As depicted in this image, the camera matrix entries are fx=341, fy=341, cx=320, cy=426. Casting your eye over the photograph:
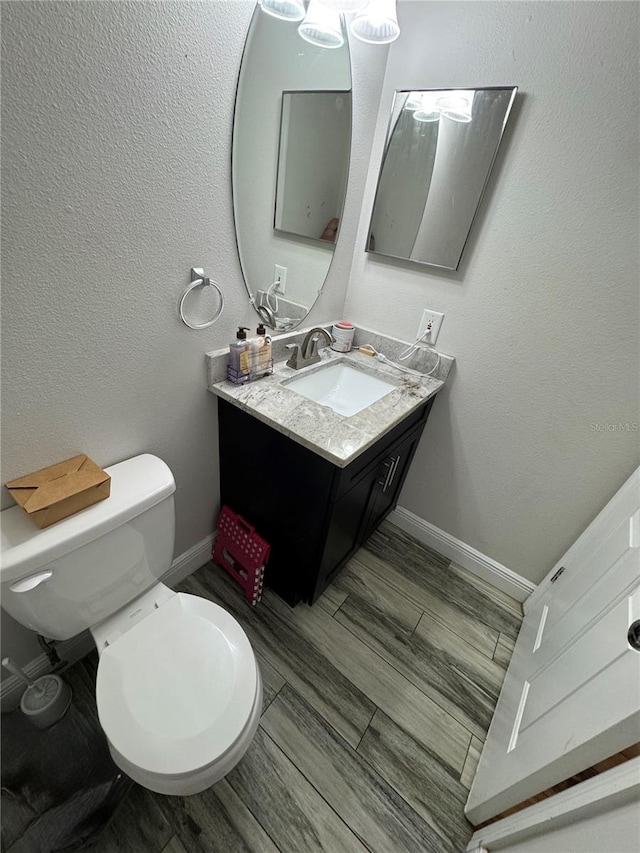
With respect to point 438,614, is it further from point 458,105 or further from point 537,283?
point 458,105

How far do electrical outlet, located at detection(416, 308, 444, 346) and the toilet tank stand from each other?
114cm

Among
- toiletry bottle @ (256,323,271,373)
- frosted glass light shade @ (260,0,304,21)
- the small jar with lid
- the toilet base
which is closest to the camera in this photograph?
the toilet base

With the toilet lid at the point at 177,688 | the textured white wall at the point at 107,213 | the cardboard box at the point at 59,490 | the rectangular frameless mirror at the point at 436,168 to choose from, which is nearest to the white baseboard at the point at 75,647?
the textured white wall at the point at 107,213

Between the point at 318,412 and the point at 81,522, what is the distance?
2.31ft

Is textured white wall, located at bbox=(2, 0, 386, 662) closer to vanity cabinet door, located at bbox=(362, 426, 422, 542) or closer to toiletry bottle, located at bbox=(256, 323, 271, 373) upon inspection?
toiletry bottle, located at bbox=(256, 323, 271, 373)

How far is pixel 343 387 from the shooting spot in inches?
60.6

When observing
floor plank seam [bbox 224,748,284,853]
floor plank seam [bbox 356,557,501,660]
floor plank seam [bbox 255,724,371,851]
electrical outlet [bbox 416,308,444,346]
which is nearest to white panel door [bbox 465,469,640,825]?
floor plank seam [bbox 356,557,501,660]

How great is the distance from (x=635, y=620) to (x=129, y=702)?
1.17 meters

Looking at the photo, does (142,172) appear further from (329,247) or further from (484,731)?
(484,731)

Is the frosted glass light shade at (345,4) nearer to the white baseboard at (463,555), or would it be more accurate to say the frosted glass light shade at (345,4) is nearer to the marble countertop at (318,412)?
the marble countertop at (318,412)

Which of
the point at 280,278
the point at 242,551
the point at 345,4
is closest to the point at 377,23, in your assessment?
the point at 345,4

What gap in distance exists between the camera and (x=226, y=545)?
4.72 feet

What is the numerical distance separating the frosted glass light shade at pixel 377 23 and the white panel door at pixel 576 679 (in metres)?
1.58

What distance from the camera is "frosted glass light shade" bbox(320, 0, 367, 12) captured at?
962 mm
